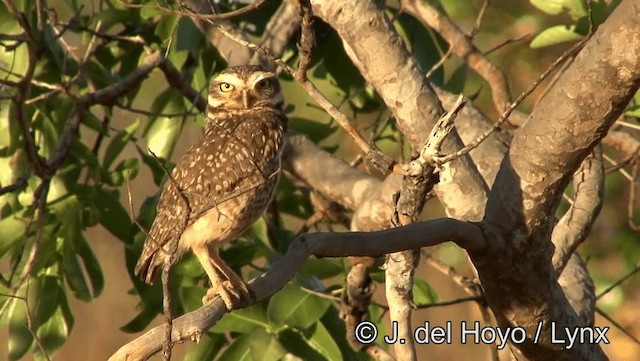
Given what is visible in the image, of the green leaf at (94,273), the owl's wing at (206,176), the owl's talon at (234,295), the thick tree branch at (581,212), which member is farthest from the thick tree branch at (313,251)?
the green leaf at (94,273)

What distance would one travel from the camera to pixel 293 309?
3.93m

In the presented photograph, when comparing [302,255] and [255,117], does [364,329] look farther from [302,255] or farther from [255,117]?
[302,255]

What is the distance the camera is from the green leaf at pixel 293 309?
392 centimetres

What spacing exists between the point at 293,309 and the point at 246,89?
890mm

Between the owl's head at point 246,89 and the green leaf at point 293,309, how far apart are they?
78 cm

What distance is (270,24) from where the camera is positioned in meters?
4.77

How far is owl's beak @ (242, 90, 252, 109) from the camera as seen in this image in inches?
170

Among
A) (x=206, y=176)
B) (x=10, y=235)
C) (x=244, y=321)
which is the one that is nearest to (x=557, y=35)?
(x=206, y=176)

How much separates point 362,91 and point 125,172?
1146 mm

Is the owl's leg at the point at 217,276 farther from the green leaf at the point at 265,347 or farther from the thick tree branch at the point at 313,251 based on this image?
the thick tree branch at the point at 313,251

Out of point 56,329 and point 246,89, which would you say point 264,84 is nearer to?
point 246,89

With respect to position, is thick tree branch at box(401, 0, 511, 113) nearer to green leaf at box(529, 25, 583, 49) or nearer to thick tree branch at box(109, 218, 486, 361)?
green leaf at box(529, 25, 583, 49)

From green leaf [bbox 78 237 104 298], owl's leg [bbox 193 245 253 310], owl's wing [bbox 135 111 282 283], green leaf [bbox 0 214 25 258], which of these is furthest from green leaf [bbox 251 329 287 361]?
green leaf [bbox 0 214 25 258]

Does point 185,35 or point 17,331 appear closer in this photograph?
point 17,331
